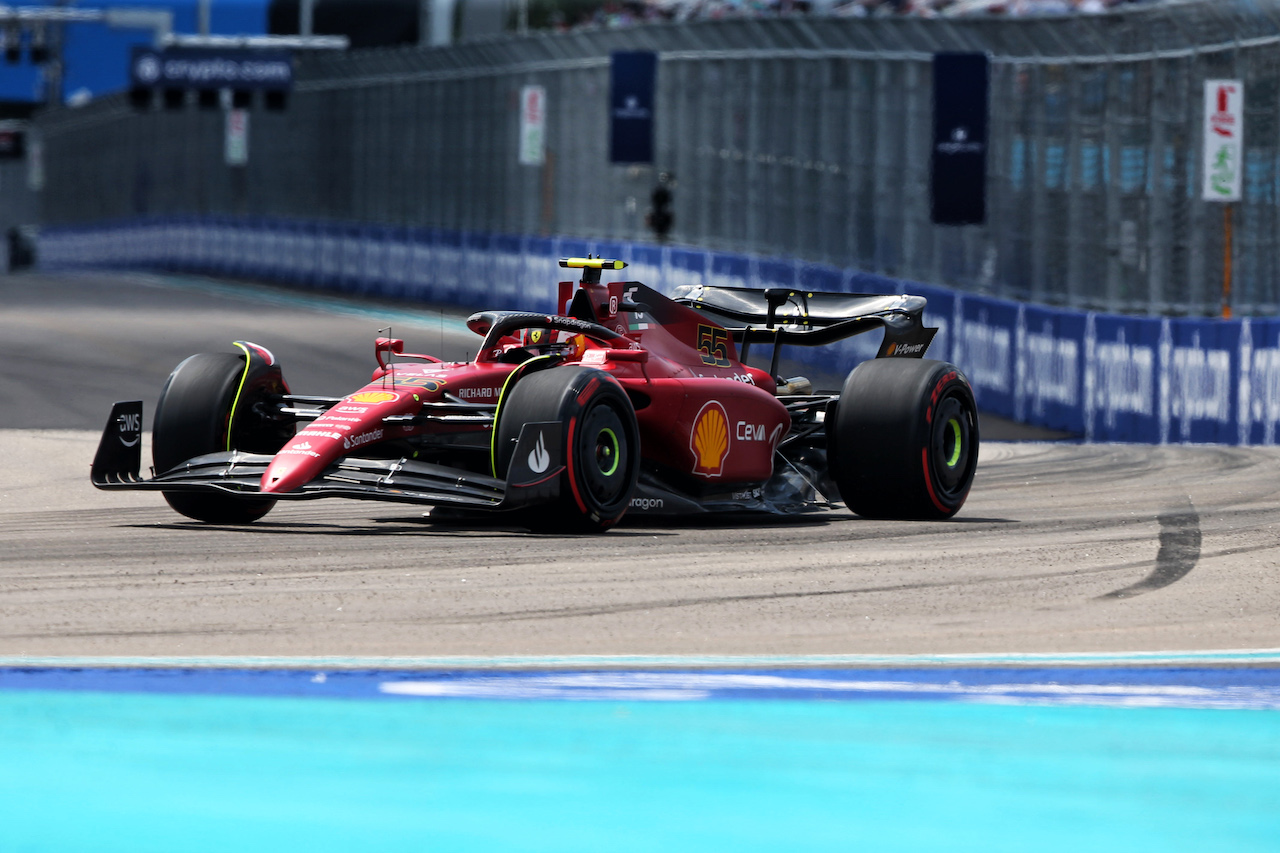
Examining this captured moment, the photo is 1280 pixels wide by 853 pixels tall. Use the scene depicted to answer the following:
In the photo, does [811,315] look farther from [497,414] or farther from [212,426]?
[212,426]

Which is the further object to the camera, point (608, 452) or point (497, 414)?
point (608, 452)

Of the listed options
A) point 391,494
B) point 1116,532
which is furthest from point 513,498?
point 1116,532

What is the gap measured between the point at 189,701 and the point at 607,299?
185 inches

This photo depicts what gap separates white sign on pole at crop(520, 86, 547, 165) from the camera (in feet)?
102

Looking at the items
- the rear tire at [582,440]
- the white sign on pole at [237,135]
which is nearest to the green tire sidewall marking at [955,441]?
the rear tire at [582,440]

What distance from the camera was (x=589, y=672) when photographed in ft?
20.8

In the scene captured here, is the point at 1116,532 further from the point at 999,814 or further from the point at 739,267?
the point at 739,267

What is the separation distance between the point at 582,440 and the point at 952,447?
2.33 m

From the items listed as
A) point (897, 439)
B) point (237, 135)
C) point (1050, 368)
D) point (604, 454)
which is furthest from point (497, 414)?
point (237, 135)

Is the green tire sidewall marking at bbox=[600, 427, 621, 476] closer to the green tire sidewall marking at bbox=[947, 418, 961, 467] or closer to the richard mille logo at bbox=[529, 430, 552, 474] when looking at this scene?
the richard mille logo at bbox=[529, 430, 552, 474]

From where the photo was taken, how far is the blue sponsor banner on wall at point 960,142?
20.6 meters

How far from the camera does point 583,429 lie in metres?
9.25

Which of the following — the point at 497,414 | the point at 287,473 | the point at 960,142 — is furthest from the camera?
the point at 960,142

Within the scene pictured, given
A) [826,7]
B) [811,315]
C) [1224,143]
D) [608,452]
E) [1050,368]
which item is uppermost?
[826,7]
